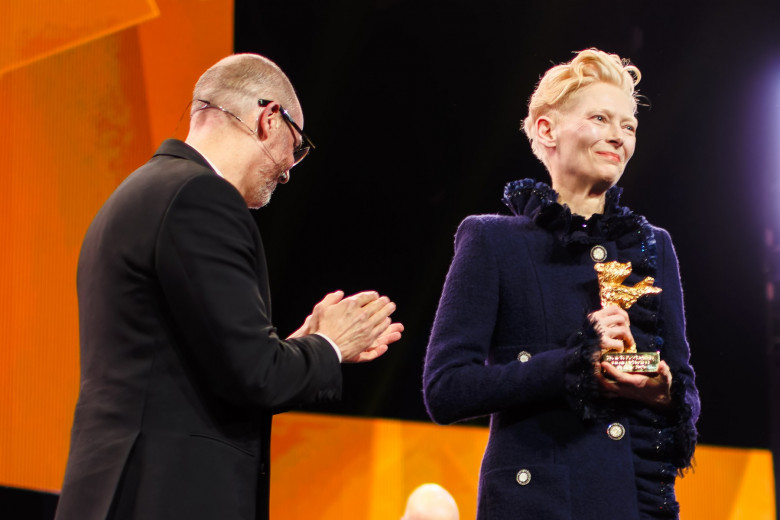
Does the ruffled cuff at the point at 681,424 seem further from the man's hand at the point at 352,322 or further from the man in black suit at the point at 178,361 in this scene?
the man in black suit at the point at 178,361

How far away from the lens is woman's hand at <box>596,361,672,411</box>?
1643mm

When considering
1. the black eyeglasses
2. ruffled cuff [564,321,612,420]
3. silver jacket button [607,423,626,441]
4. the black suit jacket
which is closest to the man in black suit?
the black suit jacket

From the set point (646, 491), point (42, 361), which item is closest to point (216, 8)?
point (42, 361)

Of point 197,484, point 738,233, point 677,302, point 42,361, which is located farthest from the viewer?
point 738,233

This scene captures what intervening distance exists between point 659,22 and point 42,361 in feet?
10.5

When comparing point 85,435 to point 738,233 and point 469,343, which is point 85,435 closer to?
point 469,343

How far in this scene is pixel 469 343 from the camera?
1.79 m

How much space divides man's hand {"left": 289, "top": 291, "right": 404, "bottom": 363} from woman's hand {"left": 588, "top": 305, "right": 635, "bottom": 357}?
1.34 feet

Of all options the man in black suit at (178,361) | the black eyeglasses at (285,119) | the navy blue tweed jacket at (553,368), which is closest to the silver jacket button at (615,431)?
the navy blue tweed jacket at (553,368)

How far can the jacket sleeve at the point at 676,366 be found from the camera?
172 centimetres

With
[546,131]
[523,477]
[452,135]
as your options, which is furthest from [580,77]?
[452,135]

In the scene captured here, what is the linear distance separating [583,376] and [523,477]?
244 millimetres

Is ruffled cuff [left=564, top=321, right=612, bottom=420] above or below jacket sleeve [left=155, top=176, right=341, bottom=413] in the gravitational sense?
below

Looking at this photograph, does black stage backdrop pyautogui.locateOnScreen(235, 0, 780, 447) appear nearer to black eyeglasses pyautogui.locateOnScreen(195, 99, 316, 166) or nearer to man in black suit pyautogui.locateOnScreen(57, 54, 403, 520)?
black eyeglasses pyautogui.locateOnScreen(195, 99, 316, 166)
